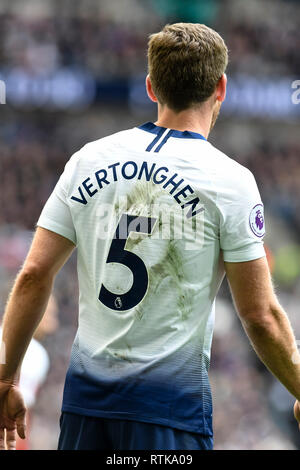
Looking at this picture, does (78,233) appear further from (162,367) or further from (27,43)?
(27,43)

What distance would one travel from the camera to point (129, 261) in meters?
2.43

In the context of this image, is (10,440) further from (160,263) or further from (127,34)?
(127,34)

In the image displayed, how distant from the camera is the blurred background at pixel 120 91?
618 inches

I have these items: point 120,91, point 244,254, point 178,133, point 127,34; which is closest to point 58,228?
point 178,133

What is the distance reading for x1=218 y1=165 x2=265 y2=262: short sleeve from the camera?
2.39m

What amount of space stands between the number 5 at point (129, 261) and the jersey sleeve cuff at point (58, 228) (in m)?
0.15

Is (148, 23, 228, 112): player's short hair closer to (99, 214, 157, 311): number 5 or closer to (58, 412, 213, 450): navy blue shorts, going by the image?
(99, 214, 157, 311): number 5

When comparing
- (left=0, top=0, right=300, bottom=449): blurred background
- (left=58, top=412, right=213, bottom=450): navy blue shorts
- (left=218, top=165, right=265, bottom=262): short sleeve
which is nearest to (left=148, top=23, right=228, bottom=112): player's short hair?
(left=218, top=165, right=265, bottom=262): short sleeve

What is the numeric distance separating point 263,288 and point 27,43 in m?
16.2

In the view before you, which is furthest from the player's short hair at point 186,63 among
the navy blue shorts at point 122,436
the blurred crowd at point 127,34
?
the blurred crowd at point 127,34

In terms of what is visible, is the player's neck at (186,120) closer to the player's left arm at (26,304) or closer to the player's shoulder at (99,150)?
the player's shoulder at (99,150)

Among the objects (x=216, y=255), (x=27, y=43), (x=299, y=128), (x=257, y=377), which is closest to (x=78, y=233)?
(x=216, y=255)

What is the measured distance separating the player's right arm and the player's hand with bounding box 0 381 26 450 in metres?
0.75
